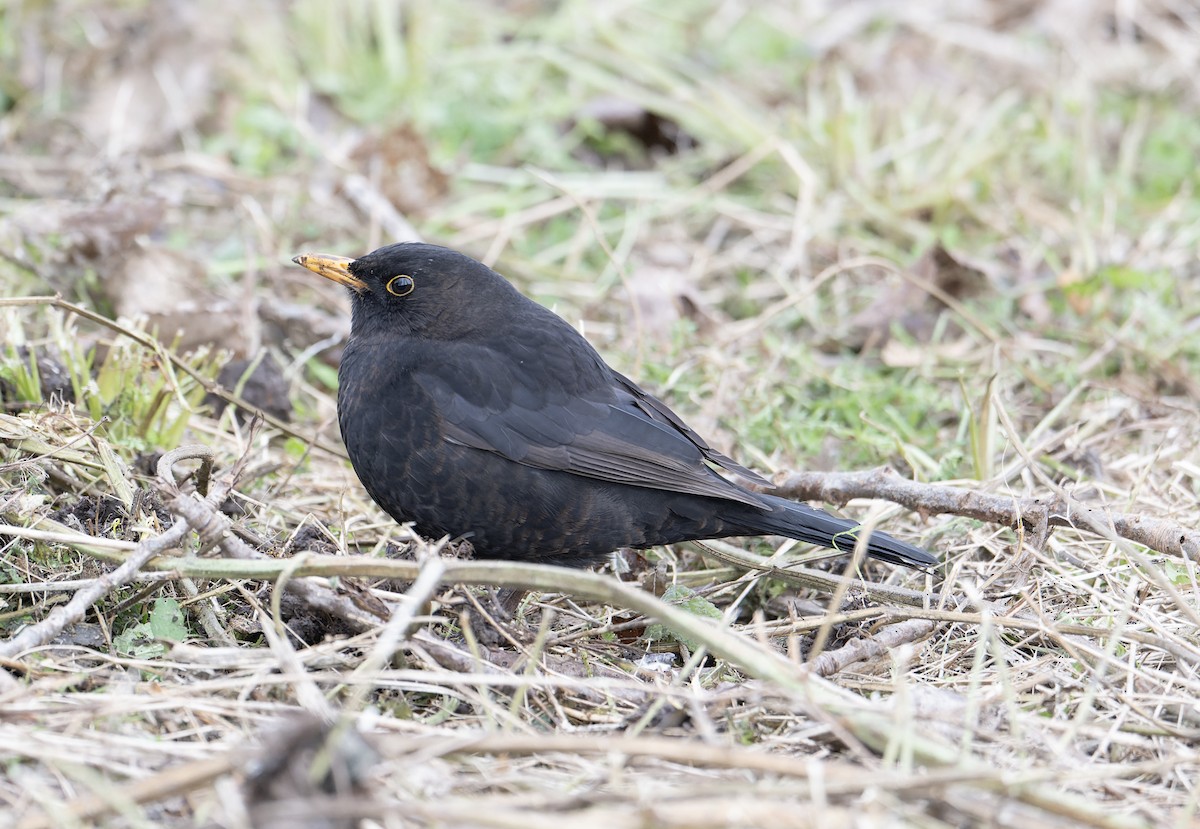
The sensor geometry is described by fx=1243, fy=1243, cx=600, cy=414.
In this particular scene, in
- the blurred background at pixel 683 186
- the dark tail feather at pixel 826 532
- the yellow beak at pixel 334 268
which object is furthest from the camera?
the blurred background at pixel 683 186

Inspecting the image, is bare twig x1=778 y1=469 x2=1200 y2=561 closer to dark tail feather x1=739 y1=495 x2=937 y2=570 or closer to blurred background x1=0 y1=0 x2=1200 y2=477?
dark tail feather x1=739 y1=495 x2=937 y2=570

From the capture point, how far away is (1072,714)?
119 inches

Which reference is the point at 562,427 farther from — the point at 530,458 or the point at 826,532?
the point at 826,532

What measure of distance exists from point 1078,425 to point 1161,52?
4807 millimetres

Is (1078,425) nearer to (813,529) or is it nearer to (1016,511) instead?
(1016,511)

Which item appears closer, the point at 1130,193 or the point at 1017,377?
the point at 1017,377

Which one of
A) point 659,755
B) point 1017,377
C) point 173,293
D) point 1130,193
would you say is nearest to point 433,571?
point 659,755

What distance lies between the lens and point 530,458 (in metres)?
3.68

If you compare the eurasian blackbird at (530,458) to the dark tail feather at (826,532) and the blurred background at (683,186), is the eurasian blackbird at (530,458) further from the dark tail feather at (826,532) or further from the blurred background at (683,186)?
the blurred background at (683,186)

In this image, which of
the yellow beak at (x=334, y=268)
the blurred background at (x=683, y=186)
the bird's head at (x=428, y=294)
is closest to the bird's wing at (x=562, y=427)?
the bird's head at (x=428, y=294)

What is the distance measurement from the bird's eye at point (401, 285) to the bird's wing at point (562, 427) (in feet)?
1.18

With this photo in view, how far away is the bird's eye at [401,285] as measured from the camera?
4.02m

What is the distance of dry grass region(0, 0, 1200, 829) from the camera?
2520 mm

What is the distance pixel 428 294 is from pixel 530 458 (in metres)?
0.71
